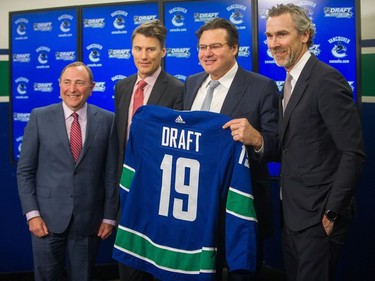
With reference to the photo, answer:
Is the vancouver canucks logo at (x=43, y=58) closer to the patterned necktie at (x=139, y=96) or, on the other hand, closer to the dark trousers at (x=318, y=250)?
the patterned necktie at (x=139, y=96)

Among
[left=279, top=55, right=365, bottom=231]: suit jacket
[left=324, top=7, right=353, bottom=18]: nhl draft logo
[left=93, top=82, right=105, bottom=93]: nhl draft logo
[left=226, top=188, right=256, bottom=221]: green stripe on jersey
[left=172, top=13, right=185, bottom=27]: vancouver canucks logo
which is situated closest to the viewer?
[left=279, top=55, right=365, bottom=231]: suit jacket

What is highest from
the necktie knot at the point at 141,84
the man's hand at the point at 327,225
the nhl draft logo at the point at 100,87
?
the nhl draft logo at the point at 100,87

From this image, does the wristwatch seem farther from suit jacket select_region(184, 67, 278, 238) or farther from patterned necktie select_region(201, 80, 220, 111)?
patterned necktie select_region(201, 80, 220, 111)

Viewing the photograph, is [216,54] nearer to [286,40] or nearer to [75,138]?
[286,40]

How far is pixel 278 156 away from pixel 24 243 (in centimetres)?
280

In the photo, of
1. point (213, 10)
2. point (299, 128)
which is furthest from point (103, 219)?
point (213, 10)

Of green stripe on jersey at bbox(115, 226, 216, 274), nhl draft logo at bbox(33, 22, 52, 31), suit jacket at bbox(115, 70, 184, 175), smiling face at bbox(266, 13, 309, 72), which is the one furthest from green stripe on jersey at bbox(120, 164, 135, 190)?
nhl draft logo at bbox(33, 22, 52, 31)

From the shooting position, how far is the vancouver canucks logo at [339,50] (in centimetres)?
299

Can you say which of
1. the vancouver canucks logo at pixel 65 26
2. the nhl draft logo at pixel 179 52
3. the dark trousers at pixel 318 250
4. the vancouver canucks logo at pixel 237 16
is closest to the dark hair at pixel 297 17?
the dark trousers at pixel 318 250

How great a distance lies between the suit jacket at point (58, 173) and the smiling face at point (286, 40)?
1084mm

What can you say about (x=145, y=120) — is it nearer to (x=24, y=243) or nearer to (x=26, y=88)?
(x=26, y=88)

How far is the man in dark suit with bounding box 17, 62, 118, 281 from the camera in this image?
8.05 ft

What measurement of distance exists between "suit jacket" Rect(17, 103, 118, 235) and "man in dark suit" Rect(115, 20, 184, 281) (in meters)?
0.16

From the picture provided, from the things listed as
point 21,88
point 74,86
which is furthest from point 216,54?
point 21,88
